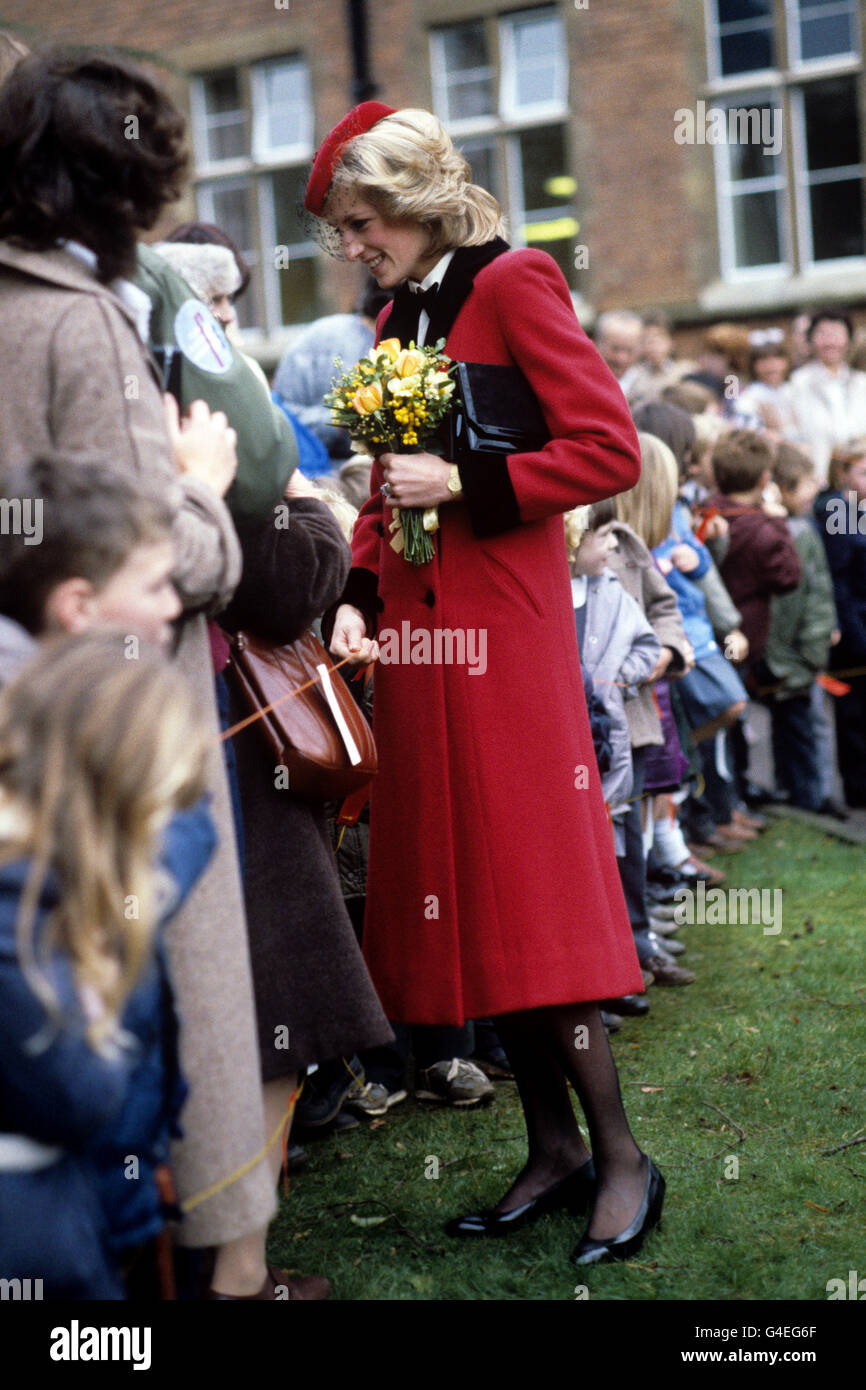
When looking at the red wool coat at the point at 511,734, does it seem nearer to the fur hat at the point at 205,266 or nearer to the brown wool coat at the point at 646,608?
the fur hat at the point at 205,266

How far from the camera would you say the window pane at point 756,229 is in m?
14.8

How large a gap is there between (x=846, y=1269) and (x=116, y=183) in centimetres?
253

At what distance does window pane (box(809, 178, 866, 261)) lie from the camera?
1454cm

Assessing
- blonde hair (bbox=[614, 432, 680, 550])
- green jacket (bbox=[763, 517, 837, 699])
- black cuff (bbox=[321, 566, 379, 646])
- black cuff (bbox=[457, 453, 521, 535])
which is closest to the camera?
black cuff (bbox=[457, 453, 521, 535])

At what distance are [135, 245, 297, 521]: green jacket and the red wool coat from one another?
645 mm

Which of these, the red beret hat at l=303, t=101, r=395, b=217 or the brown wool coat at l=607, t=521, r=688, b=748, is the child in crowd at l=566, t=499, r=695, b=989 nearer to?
the brown wool coat at l=607, t=521, r=688, b=748

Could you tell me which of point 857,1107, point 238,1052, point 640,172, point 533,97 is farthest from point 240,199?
point 238,1052

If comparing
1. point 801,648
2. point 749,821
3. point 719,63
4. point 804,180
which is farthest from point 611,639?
point 719,63

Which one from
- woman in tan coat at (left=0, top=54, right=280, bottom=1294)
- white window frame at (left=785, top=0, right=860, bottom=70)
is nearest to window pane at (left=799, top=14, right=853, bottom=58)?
white window frame at (left=785, top=0, right=860, bottom=70)

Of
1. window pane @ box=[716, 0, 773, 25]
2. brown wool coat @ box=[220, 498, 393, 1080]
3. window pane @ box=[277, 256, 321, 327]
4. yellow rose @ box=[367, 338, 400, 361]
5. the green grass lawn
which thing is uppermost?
window pane @ box=[716, 0, 773, 25]

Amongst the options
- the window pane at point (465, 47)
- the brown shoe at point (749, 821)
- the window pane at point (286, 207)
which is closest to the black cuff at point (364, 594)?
the brown shoe at point (749, 821)

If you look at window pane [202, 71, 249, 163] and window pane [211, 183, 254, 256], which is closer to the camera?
window pane [202, 71, 249, 163]

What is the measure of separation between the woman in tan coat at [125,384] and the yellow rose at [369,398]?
32.7 inches
